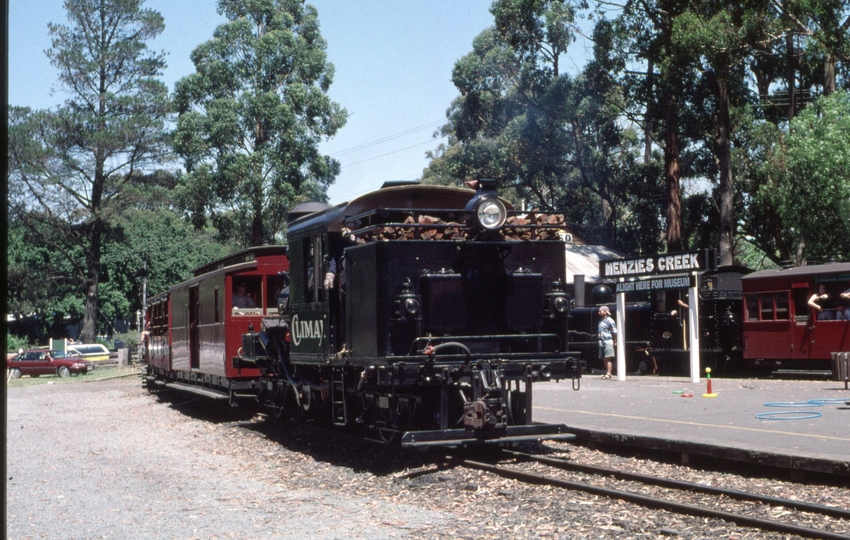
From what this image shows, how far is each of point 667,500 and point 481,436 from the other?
8.14 ft

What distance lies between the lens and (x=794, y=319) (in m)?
22.6

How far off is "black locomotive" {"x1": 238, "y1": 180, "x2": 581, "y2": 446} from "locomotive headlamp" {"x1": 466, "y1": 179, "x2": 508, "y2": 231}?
14mm

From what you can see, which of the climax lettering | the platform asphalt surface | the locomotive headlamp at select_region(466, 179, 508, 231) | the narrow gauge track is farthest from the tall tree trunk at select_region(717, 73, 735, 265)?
the narrow gauge track

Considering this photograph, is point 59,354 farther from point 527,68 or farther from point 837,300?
point 837,300

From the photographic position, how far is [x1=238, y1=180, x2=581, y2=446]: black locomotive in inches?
396

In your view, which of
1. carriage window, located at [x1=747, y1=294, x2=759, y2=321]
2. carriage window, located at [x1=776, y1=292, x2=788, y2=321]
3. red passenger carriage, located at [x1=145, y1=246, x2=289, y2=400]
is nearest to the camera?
red passenger carriage, located at [x1=145, y1=246, x2=289, y2=400]

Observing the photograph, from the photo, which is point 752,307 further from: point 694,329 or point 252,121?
point 252,121

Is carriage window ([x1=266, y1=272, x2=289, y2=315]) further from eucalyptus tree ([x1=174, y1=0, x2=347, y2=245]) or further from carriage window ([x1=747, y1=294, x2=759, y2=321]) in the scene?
eucalyptus tree ([x1=174, y1=0, x2=347, y2=245])

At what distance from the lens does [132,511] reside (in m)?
8.36

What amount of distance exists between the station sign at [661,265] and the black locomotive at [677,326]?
1.81 metres

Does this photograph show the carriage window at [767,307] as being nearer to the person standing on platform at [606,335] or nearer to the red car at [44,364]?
the person standing on platform at [606,335]

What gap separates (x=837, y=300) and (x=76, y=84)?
3839 cm

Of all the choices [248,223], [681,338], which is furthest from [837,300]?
[248,223]

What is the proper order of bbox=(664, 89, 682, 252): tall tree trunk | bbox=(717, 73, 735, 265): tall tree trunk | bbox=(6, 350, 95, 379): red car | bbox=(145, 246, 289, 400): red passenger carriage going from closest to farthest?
1. bbox=(145, 246, 289, 400): red passenger carriage
2. bbox=(717, 73, 735, 265): tall tree trunk
3. bbox=(664, 89, 682, 252): tall tree trunk
4. bbox=(6, 350, 95, 379): red car
